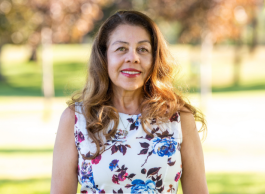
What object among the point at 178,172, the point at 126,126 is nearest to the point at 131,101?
the point at 126,126

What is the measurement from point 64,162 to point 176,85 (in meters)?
1.01

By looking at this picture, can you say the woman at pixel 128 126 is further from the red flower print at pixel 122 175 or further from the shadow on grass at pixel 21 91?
the shadow on grass at pixel 21 91

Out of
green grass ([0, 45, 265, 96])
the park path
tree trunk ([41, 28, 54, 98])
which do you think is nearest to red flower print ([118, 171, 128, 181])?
the park path

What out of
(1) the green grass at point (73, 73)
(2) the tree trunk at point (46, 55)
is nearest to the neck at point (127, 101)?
(2) the tree trunk at point (46, 55)

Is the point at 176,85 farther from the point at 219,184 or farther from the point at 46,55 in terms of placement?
the point at 46,55

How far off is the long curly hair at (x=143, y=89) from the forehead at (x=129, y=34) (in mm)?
27

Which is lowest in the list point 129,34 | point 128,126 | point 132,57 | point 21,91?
point 128,126

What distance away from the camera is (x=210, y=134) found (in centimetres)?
988

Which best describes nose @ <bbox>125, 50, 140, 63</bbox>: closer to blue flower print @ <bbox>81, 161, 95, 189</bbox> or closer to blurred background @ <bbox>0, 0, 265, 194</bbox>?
blurred background @ <bbox>0, 0, 265, 194</bbox>

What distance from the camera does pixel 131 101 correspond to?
270 centimetres

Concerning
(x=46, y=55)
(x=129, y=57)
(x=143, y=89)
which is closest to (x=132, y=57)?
(x=129, y=57)

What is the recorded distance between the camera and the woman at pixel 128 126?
2.38m

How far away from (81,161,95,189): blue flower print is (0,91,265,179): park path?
3.96ft

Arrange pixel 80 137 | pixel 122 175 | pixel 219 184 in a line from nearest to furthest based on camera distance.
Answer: pixel 122 175, pixel 80 137, pixel 219 184
